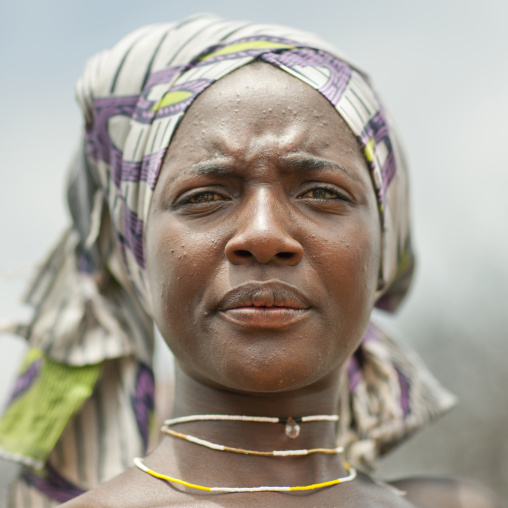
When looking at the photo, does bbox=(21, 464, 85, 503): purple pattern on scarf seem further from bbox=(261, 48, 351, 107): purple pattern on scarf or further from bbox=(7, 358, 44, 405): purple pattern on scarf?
bbox=(261, 48, 351, 107): purple pattern on scarf

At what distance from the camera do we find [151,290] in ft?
7.41

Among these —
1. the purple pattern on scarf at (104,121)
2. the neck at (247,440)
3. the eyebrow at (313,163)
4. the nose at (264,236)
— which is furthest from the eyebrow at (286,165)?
the neck at (247,440)

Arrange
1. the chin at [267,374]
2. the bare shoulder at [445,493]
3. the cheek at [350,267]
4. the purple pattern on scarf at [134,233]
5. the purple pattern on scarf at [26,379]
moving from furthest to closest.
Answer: the purple pattern on scarf at [26,379]
the bare shoulder at [445,493]
the purple pattern on scarf at [134,233]
the cheek at [350,267]
the chin at [267,374]

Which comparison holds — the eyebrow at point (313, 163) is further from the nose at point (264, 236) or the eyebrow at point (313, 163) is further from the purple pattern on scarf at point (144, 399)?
the purple pattern on scarf at point (144, 399)

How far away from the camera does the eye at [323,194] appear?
2.15 meters

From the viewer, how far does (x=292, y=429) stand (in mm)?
2203

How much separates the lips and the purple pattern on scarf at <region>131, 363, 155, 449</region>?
106 centimetres

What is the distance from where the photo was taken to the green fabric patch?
2727 mm

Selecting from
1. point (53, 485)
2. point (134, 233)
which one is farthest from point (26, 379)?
point (134, 233)

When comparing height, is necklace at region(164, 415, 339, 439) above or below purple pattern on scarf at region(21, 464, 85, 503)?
above

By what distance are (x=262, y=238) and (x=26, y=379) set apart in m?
1.42

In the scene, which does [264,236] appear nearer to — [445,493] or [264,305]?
[264,305]

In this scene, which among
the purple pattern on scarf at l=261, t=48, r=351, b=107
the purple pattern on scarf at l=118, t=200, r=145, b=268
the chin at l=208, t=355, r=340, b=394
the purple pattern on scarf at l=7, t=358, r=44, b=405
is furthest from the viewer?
the purple pattern on scarf at l=7, t=358, r=44, b=405

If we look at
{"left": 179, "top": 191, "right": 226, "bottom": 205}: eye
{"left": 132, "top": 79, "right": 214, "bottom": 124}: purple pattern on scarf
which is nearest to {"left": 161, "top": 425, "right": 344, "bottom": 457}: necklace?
{"left": 179, "top": 191, "right": 226, "bottom": 205}: eye
